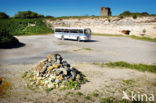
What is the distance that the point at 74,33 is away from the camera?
2300cm

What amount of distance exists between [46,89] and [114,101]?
325 cm

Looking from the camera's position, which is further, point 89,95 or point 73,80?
point 73,80

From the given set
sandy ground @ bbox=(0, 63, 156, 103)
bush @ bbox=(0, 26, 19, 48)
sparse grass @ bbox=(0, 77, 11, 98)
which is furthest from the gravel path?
sparse grass @ bbox=(0, 77, 11, 98)

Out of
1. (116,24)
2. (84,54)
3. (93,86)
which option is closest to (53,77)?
(93,86)

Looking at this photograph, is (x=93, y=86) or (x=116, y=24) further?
(x=116, y=24)

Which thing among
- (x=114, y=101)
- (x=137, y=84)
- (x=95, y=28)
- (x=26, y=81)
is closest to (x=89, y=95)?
(x=114, y=101)

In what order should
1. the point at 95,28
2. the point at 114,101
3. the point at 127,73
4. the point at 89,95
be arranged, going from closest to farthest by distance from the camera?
the point at 114,101 → the point at 89,95 → the point at 127,73 → the point at 95,28

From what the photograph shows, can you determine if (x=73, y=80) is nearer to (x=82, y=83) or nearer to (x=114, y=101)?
(x=82, y=83)

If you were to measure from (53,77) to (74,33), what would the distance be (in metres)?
16.7

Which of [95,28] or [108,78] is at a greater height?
[95,28]

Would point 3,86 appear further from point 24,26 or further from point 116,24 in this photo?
point 24,26

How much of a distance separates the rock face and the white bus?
48.6 ft

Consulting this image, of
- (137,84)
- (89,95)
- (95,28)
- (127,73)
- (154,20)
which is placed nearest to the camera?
(89,95)

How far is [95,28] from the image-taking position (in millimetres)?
37906
